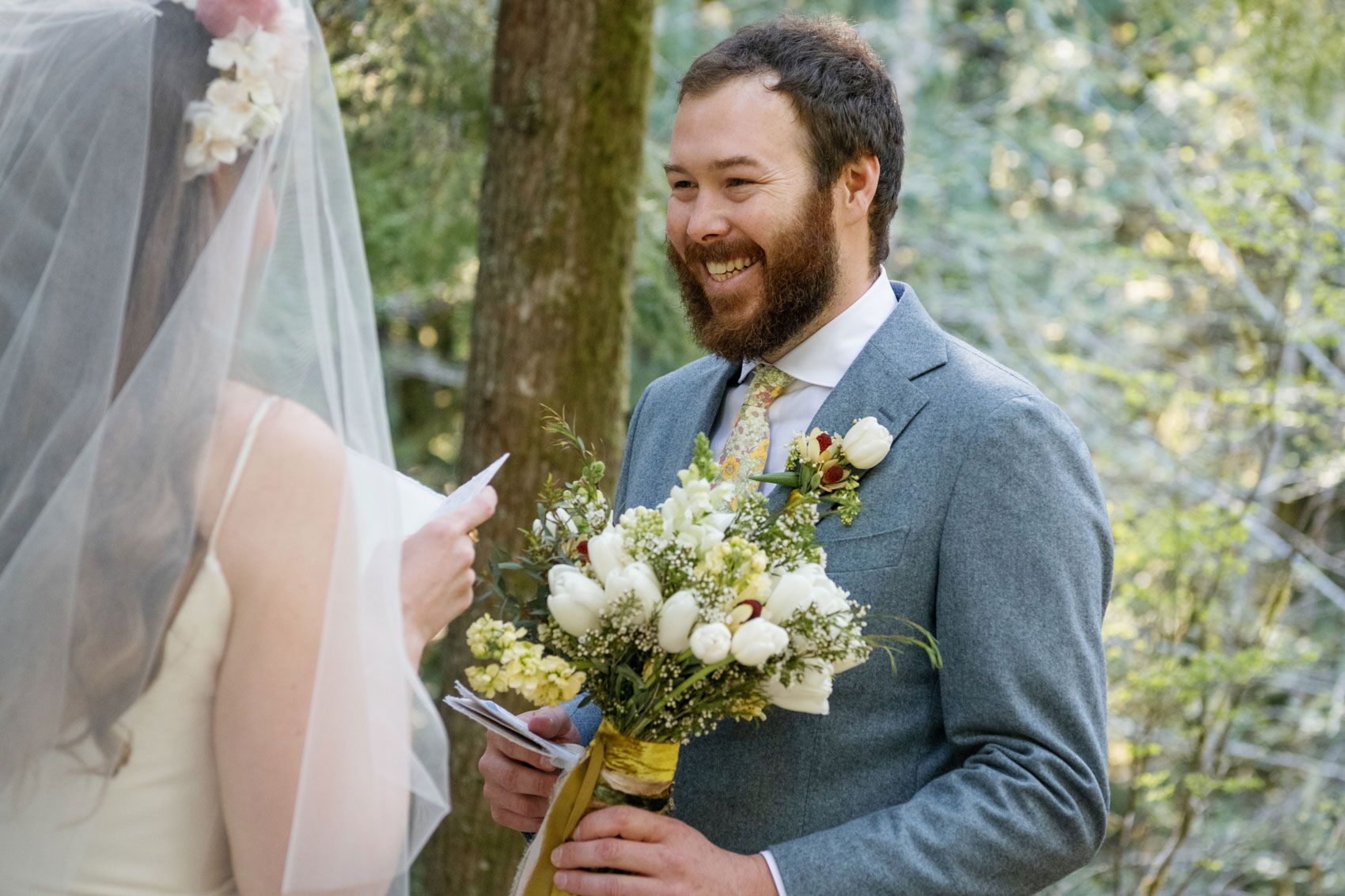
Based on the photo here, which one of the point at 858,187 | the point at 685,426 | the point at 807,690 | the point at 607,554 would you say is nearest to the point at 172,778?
the point at 607,554

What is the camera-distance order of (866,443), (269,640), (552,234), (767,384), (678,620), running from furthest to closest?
1. (552,234)
2. (767,384)
3. (866,443)
4. (678,620)
5. (269,640)

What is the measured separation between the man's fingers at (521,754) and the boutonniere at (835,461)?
0.64 meters

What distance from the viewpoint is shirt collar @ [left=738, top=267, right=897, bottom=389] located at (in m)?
2.38

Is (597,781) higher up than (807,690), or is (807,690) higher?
(807,690)

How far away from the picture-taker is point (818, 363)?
94.4 inches

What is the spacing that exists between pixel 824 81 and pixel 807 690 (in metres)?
1.17

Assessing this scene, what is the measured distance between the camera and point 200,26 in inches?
65.7

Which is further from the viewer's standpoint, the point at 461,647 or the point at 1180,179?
the point at 1180,179

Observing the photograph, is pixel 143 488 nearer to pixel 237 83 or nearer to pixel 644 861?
pixel 237 83

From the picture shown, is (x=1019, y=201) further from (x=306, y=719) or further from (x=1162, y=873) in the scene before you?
(x=306, y=719)

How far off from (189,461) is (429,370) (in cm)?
764

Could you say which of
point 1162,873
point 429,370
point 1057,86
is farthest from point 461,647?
point 1057,86

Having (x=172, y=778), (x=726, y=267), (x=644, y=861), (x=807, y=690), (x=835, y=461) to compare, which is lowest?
(x=644, y=861)

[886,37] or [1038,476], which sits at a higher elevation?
[886,37]
